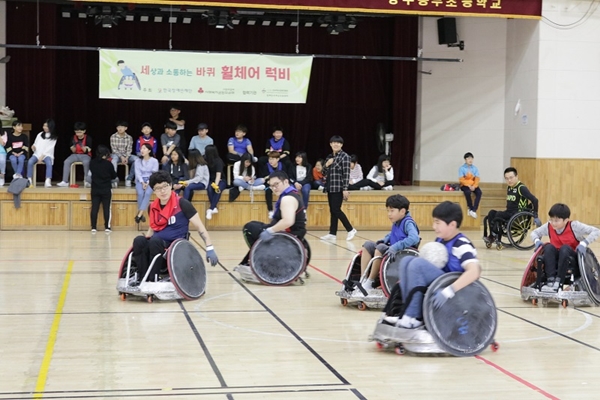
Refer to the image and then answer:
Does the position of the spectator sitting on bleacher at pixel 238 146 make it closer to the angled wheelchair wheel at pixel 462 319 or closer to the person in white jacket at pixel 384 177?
the person in white jacket at pixel 384 177

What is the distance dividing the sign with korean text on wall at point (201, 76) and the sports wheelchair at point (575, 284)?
862 cm

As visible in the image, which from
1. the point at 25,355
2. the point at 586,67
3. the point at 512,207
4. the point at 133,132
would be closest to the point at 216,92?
the point at 133,132

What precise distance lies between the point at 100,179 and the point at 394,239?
27.8 feet

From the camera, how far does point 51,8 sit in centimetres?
1827

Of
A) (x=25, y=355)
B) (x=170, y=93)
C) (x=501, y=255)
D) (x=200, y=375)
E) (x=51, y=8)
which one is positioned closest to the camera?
(x=200, y=375)

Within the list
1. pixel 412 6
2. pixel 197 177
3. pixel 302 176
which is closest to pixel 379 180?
pixel 302 176

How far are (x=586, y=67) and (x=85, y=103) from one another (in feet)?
33.8

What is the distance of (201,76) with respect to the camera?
15922 mm

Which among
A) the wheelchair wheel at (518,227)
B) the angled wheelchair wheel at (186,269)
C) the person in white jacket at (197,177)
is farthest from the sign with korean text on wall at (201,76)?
the angled wheelchair wheel at (186,269)

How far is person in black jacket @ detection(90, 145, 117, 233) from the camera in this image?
15.0m

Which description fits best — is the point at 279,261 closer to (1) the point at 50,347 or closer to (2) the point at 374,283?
(2) the point at 374,283

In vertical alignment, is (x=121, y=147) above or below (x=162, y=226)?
above

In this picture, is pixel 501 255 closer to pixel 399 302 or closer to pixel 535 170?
pixel 535 170

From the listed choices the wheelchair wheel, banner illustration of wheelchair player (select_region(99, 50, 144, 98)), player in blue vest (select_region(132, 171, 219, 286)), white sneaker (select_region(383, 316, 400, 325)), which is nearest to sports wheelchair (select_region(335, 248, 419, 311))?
white sneaker (select_region(383, 316, 400, 325))
